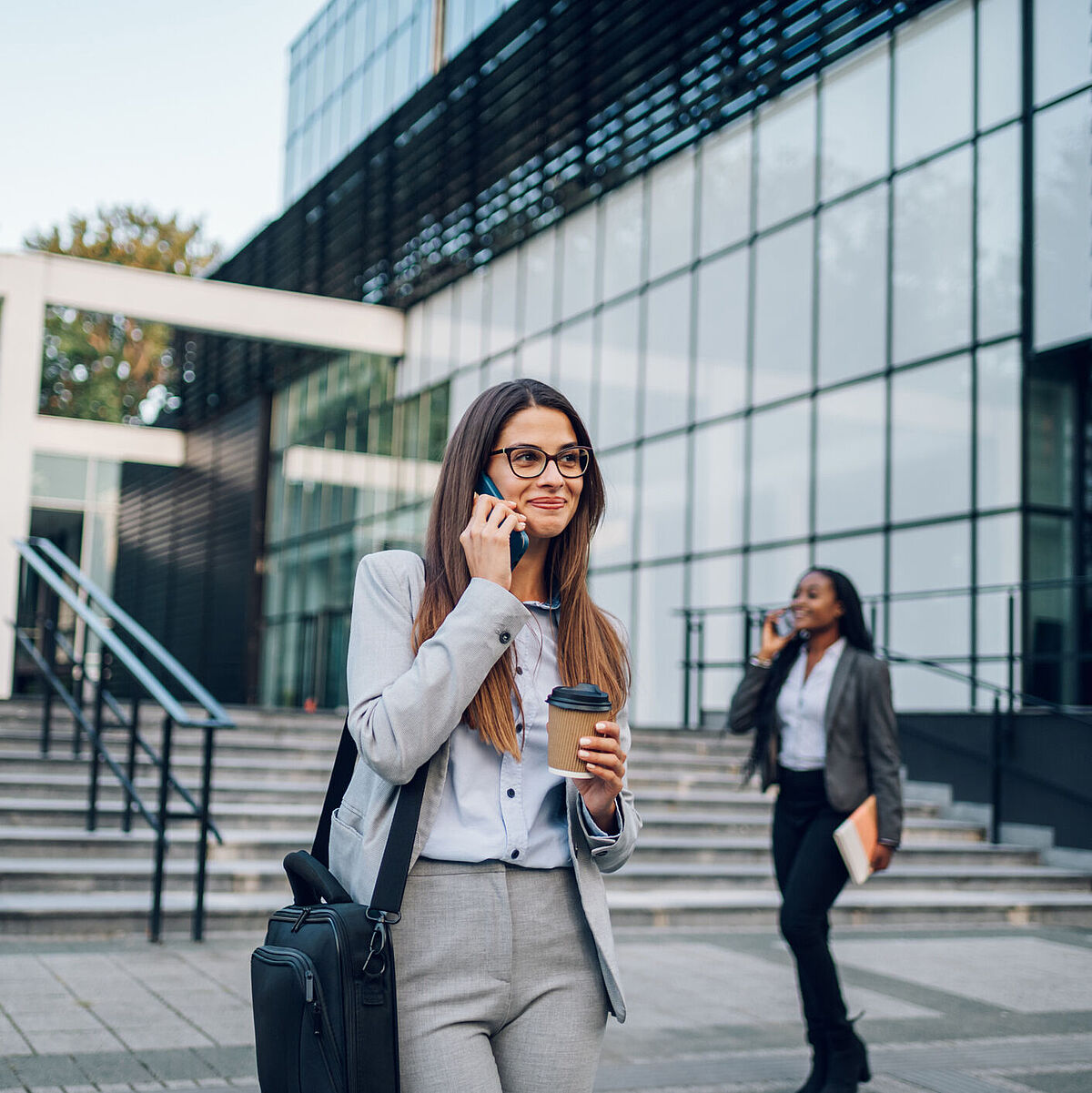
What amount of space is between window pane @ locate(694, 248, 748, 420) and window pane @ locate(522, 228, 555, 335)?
10.9 feet

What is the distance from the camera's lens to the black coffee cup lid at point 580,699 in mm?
1887

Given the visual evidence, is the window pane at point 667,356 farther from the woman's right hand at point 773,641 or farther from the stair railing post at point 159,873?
the woman's right hand at point 773,641

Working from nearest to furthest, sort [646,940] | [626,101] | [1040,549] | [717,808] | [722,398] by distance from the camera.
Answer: [646,940], [717,808], [1040,549], [722,398], [626,101]

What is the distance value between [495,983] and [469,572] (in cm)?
59

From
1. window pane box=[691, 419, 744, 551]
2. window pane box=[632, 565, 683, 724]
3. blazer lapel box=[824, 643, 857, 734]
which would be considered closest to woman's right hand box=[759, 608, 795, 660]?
blazer lapel box=[824, 643, 857, 734]

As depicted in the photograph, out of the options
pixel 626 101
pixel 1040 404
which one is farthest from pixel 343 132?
pixel 1040 404

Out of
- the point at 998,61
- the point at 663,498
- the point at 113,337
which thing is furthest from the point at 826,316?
the point at 113,337

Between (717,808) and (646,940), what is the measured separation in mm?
3237

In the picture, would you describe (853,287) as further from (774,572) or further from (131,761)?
(131,761)

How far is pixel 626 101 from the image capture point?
56.4ft

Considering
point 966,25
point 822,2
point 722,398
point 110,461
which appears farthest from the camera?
point 110,461

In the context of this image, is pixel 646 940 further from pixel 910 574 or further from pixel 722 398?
pixel 722 398

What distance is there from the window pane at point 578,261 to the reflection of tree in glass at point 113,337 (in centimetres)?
2313

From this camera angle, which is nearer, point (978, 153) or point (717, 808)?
point (717, 808)
